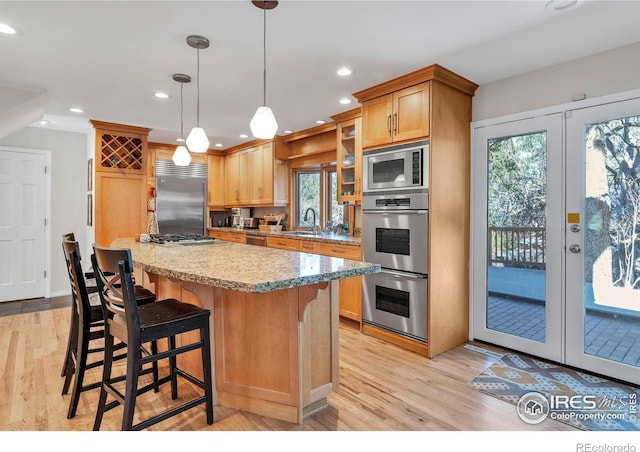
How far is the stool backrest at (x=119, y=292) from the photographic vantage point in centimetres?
163

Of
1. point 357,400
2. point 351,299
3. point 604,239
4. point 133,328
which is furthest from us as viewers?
point 351,299

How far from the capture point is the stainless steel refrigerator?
5934 mm

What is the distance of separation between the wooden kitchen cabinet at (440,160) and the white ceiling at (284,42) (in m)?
0.16

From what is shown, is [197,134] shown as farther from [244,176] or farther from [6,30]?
[244,176]

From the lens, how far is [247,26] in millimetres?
2281

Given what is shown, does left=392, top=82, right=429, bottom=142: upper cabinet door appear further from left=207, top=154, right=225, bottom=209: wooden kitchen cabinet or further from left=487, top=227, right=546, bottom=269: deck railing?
left=207, top=154, right=225, bottom=209: wooden kitchen cabinet

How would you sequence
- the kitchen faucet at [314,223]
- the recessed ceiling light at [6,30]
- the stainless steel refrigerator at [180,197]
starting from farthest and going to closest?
the stainless steel refrigerator at [180,197]
the kitchen faucet at [314,223]
the recessed ceiling light at [6,30]

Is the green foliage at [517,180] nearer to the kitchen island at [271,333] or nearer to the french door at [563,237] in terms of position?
the french door at [563,237]

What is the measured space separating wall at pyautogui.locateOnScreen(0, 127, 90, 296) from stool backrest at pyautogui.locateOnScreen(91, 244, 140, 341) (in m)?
4.00

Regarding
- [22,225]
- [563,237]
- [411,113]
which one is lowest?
[563,237]

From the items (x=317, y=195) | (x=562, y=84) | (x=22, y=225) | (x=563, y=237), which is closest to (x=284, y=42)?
(x=562, y=84)

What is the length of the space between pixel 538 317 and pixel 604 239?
80 centimetres

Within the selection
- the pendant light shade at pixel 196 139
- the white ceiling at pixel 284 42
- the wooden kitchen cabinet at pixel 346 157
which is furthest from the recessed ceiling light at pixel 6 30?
the wooden kitchen cabinet at pixel 346 157

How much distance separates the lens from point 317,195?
5426 mm
